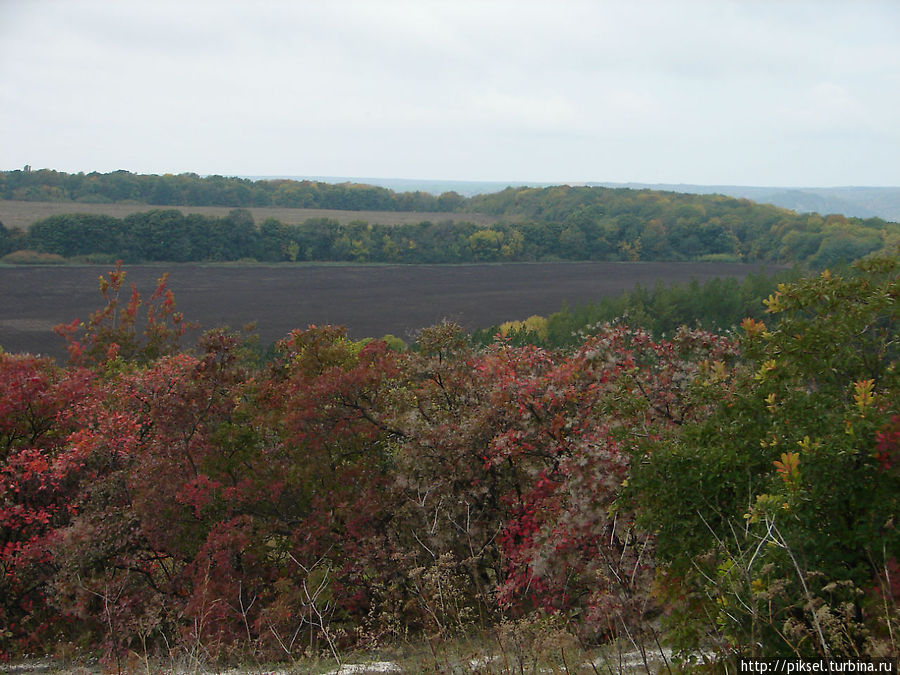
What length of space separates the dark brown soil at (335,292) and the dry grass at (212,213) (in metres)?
17.2

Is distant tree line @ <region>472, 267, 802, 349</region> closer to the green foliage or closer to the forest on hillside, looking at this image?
the forest on hillside

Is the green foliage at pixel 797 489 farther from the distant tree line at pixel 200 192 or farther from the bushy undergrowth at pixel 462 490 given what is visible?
the distant tree line at pixel 200 192

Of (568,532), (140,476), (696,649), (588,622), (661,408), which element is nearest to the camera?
(696,649)

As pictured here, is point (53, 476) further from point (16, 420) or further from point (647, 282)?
point (647, 282)

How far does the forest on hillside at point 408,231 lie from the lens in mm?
89500

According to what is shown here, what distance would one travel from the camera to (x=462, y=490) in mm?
11789

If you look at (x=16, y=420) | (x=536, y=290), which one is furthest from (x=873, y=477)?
(x=536, y=290)

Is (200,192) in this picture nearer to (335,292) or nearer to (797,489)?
(335,292)

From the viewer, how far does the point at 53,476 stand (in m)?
13.5

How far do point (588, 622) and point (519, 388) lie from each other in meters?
4.80

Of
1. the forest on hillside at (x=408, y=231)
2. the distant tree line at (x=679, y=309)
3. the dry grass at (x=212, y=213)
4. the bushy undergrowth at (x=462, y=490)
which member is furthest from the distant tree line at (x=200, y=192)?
the bushy undergrowth at (x=462, y=490)

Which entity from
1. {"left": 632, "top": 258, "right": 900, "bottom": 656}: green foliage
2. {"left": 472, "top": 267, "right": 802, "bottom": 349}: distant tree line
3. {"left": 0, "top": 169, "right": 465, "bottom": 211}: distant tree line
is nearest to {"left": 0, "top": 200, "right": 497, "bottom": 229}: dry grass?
{"left": 0, "top": 169, "right": 465, "bottom": 211}: distant tree line

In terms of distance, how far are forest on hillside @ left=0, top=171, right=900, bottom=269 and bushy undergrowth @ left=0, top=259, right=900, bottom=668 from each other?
80080mm

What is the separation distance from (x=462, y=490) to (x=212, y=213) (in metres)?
111
